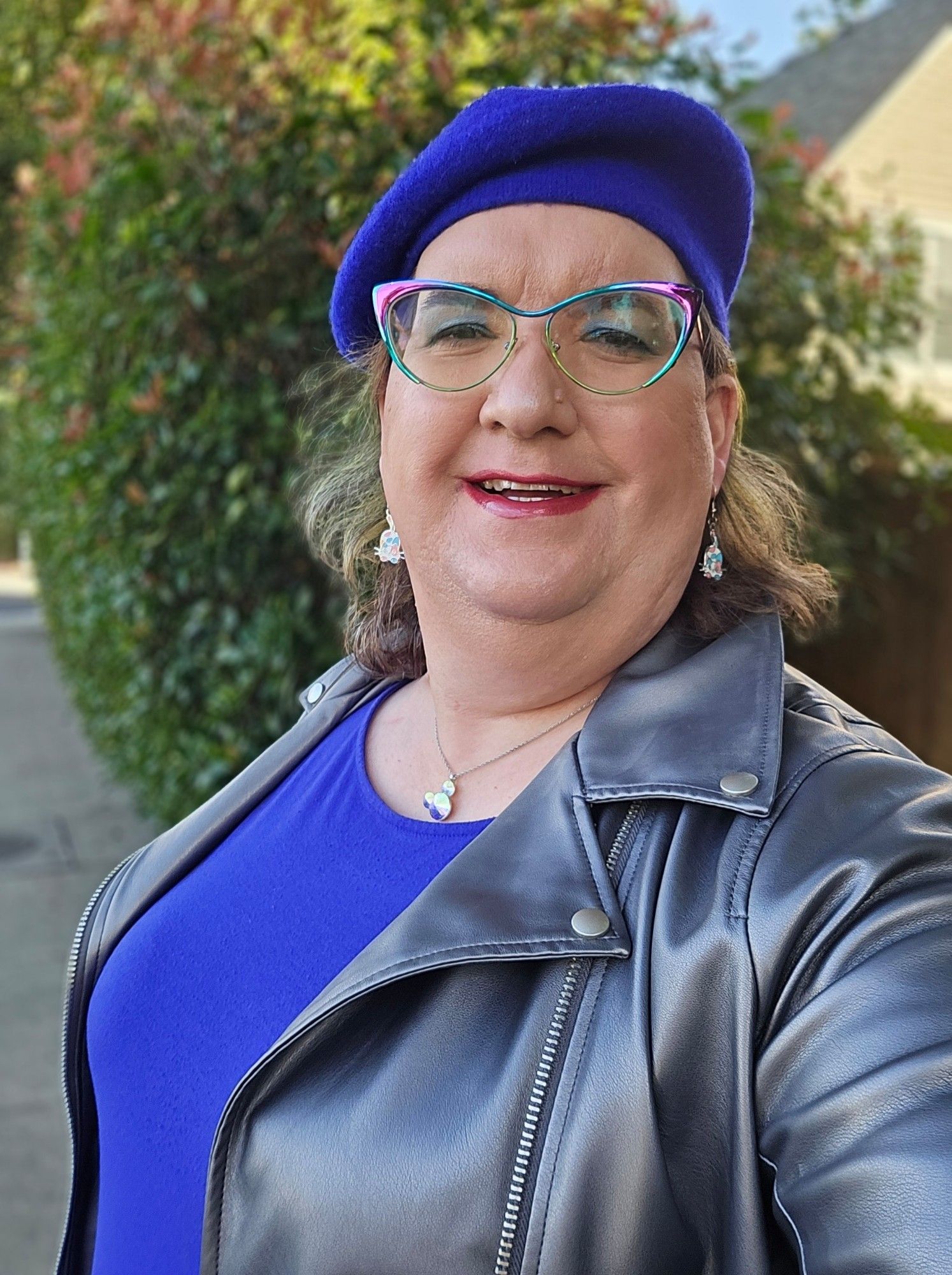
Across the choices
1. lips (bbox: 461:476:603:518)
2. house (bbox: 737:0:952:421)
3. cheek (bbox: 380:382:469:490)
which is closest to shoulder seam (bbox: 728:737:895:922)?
lips (bbox: 461:476:603:518)

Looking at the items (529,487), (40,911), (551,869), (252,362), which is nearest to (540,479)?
(529,487)

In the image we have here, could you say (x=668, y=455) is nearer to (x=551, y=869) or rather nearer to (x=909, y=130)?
(x=551, y=869)

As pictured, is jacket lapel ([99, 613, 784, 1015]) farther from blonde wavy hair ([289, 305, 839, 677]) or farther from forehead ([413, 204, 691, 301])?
forehead ([413, 204, 691, 301])

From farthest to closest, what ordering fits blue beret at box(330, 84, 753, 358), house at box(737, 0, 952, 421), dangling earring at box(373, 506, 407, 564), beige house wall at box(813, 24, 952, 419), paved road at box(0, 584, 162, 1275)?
beige house wall at box(813, 24, 952, 419) → house at box(737, 0, 952, 421) → paved road at box(0, 584, 162, 1275) → dangling earring at box(373, 506, 407, 564) → blue beret at box(330, 84, 753, 358)

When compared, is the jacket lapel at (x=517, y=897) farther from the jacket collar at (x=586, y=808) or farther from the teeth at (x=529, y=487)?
the teeth at (x=529, y=487)

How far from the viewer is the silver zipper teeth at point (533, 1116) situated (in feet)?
3.83

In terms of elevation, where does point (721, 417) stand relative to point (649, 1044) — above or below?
above

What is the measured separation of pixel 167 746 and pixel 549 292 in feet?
11.1

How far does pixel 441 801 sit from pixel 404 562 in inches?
25.4

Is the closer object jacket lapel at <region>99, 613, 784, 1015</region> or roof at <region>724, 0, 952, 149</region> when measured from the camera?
jacket lapel at <region>99, 613, 784, 1015</region>

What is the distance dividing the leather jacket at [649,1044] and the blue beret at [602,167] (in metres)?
0.60

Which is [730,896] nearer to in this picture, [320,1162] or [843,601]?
[320,1162]

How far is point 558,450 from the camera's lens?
155cm

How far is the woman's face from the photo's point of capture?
155 centimetres
